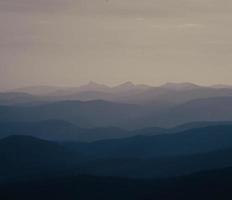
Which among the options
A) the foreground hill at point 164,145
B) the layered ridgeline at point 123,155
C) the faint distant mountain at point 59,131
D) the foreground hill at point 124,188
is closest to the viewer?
the foreground hill at point 124,188

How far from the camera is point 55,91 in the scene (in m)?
6.30

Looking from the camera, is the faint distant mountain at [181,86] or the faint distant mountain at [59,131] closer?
the faint distant mountain at [181,86]

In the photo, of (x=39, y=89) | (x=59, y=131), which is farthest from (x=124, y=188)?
(x=39, y=89)

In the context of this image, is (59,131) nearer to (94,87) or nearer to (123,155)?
(94,87)

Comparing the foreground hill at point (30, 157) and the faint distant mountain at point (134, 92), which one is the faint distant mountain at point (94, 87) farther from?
the foreground hill at point (30, 157)

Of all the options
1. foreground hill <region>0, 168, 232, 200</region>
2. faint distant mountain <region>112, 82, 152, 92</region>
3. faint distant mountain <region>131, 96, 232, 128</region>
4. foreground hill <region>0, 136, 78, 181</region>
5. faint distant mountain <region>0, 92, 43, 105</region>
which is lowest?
foreground hill <region>0, 168, 232, 200</region>

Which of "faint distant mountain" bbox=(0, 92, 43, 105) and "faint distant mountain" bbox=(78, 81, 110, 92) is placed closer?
"faint distant mountain" bbox=(78, 81, 110, 92)

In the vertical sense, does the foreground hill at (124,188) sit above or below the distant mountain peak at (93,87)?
below

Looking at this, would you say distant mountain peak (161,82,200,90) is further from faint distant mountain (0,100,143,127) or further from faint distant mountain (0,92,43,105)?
faint distant mountain (0,92,43,105)

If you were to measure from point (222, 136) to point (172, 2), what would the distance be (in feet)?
4.65

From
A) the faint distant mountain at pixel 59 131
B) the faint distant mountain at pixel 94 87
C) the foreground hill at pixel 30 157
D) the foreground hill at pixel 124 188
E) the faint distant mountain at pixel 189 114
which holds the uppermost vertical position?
the faint distant mountain at pixel 94 87

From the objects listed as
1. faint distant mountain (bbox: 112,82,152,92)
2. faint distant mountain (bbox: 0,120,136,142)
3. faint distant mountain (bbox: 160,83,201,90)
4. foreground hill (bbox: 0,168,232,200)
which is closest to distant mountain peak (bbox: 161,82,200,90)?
faint distant mountain (bbox: 160,83,201,90)

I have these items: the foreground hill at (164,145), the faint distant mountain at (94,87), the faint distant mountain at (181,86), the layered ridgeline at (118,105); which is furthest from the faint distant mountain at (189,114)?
the faint distant mountain at (94,87)

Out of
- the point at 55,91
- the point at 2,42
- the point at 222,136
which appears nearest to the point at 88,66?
the point at 55,91
